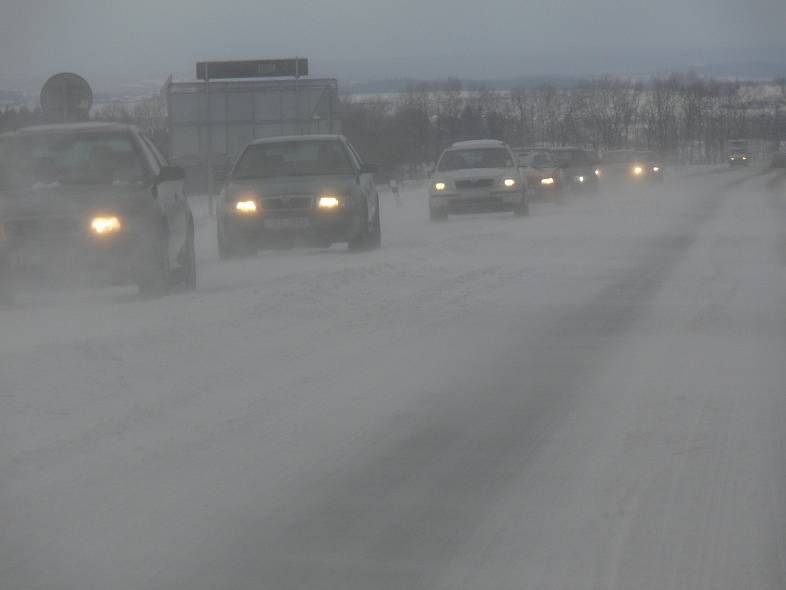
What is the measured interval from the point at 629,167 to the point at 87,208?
44.2 meters

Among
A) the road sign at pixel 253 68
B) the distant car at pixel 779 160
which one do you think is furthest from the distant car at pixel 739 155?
the road sign at pixel 253 68

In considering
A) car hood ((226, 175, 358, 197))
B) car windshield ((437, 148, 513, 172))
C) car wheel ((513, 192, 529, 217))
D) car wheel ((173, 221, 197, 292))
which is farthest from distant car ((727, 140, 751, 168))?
car wheel ((173, 221, 197, 292))

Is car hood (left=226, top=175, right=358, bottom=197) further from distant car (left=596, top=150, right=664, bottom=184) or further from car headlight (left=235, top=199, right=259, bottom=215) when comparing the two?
distant car (left=596, top=150, right=664, bottom=184)

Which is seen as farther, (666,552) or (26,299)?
(26,299)

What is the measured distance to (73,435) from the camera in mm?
6523

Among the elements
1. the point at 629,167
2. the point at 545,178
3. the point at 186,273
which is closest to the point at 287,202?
the point at 186,273

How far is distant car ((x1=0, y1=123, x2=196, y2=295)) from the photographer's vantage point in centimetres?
1178

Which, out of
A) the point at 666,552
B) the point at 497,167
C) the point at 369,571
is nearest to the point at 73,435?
the point at 369,571

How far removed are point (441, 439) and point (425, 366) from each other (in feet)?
6.92

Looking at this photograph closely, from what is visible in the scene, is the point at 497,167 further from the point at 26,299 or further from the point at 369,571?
the point at 369,571

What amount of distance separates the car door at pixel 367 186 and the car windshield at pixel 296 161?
164mm

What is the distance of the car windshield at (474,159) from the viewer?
29.3m

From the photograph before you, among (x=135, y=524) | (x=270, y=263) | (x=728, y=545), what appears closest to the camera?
(x=728, y=545)

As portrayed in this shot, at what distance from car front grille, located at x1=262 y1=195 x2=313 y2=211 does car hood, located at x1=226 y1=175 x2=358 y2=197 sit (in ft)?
0.18
